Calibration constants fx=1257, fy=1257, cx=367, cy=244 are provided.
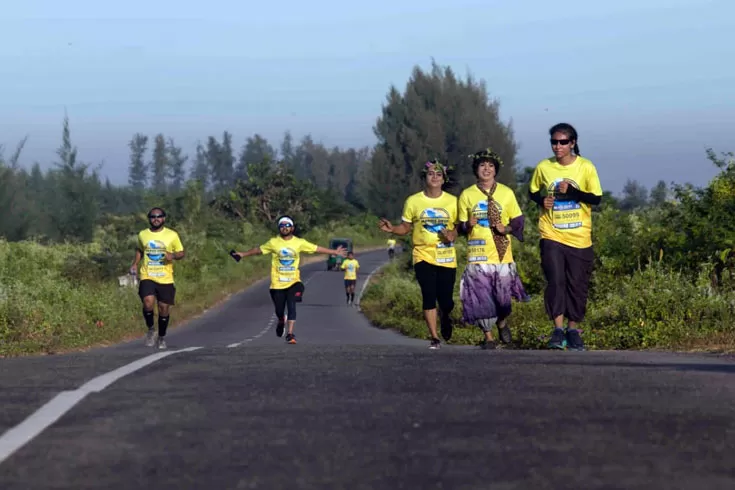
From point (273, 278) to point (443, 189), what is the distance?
5.11 meters

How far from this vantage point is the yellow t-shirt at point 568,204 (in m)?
12.0

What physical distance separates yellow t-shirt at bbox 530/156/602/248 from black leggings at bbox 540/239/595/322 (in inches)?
3.2

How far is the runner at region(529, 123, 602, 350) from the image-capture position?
11.9 metres

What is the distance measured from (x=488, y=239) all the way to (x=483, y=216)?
24 cm

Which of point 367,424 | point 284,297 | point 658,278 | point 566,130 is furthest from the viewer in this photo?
point 284,297

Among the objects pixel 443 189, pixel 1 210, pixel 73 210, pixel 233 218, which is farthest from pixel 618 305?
pixel 233 218

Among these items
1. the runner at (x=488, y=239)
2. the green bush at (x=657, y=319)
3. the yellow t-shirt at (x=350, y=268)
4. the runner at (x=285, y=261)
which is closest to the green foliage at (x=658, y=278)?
the green bush at (x=657, y=319)

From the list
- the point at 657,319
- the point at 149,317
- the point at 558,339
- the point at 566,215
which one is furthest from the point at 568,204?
the point at 149,317

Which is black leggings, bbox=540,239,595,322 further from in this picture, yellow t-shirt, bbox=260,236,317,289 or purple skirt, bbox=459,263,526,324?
yellow t-shirt, bbox=260,236,317,289

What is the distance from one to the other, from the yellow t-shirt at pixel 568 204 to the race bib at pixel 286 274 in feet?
22.1

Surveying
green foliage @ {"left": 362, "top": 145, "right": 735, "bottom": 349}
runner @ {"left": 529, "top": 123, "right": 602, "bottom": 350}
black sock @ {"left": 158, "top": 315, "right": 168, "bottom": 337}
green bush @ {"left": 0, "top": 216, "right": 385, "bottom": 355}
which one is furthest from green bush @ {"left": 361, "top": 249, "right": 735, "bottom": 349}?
green bush @ {"left": 0, "top": 216, "right": 385, "bottom": 355}

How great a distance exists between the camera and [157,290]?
17.5 meters

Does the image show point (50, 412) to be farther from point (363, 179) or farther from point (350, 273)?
point (363, 179)

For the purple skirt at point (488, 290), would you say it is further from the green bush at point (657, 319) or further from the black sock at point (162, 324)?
the black sock at point (162, 324)
